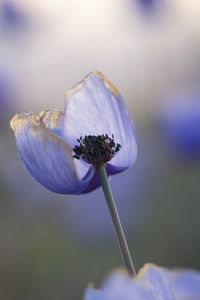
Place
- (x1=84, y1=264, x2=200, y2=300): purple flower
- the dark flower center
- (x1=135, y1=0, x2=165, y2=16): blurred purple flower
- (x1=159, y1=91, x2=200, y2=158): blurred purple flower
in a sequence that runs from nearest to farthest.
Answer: (x1=84, y1=264, x2=200, y2=300): purple flower
the dark flower center
(x1=159, y1=91, x2=200, y2=158): blurred purple flower
(x1=135, y1=0, x2=165, y2=16): blurred purple flower

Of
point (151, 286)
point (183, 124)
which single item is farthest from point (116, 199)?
point (151, 286)

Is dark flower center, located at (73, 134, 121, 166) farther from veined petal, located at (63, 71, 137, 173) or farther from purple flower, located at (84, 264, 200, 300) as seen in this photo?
purple flower, located at (84, 264, 200, 300)

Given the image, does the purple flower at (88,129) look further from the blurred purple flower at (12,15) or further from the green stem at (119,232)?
the blurred purple flower at (12,15)

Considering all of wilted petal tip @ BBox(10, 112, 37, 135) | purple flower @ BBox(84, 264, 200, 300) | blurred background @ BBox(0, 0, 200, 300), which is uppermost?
wilted petal tip @ BBox(10, 112, 37, 135)

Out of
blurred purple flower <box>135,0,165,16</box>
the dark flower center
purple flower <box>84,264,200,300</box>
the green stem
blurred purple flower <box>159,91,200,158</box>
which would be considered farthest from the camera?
blurred purple flower <box>135,0,165,16</box>

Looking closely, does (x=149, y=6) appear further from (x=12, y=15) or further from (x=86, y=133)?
(x=86, y=133)

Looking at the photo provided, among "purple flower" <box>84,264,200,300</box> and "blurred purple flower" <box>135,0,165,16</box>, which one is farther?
"blurred purple flower" <box>135,0,165,16</box>

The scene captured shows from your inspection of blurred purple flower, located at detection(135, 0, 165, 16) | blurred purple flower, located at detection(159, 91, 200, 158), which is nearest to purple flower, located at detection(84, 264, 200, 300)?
blurred purple flower, located at detection(159, 91, 200, 158)

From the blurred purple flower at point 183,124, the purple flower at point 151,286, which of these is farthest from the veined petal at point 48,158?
the blurred purple flower at point 183,124

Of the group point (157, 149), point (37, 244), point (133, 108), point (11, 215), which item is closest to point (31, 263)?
point (37, 244)
